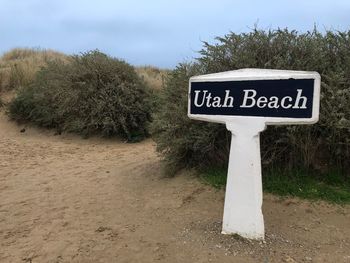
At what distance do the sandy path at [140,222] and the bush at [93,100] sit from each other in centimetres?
378

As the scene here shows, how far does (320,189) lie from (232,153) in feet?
5.02

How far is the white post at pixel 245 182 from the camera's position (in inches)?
170

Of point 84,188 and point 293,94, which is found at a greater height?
point 293,94

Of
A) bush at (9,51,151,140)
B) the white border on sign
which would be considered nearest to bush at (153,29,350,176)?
the white border on sign

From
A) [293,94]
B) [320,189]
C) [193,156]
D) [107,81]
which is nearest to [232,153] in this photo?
[293,94]

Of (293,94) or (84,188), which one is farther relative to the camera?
(84,188)

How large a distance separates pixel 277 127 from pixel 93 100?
6.96 metres

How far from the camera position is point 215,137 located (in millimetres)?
6125

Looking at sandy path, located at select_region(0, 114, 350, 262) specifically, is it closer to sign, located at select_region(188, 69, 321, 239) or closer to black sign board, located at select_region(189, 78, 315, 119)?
sign, located at select_region(188, 69, 321, 239)

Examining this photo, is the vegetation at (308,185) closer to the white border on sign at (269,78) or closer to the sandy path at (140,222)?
the sandy path at (140,222)

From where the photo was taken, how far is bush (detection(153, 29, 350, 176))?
5.46m

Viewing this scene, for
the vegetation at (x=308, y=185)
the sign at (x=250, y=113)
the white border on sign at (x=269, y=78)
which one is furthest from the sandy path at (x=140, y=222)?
the white border on sign at (x=269, y=78)

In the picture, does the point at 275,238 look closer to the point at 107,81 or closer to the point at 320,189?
the point at 320,189

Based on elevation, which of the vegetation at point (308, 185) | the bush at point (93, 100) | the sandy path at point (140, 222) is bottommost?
the sandy path at point (140, 222)
